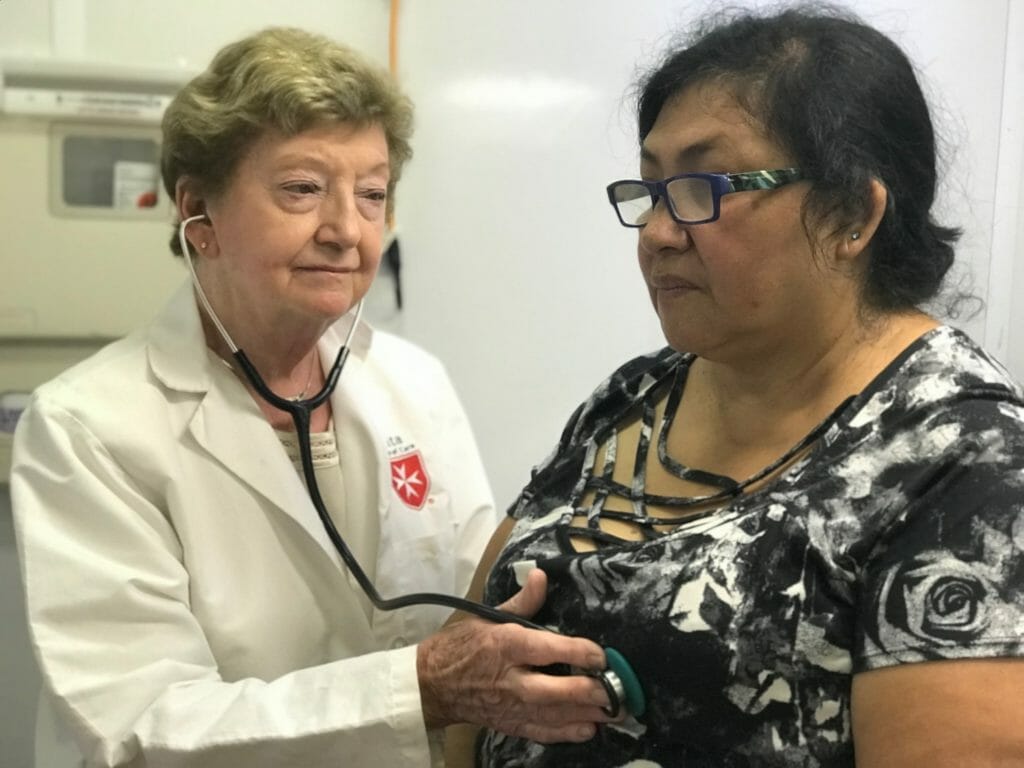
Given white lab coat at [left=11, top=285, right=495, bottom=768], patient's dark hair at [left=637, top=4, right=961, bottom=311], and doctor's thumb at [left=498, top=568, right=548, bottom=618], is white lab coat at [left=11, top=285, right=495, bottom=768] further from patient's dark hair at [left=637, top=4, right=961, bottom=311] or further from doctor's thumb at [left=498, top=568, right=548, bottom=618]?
patient's dark hair at [left=637, top=4, right=961, bottom=311]

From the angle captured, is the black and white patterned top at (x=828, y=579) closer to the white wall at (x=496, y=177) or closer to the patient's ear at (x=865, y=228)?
the patient's ear at (x=865, y=228)

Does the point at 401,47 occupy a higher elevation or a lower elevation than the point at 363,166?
higher

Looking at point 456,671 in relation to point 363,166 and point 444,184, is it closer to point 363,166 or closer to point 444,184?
point 363,166

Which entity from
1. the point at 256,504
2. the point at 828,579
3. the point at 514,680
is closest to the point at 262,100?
the point at 256,504

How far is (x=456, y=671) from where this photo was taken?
41.8 inches

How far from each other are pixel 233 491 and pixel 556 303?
825 mm

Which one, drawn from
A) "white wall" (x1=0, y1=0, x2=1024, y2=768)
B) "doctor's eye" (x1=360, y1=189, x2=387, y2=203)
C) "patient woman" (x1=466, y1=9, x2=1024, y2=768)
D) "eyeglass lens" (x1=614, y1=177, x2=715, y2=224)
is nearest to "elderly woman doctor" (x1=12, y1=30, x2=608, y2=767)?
"doctor's eye" (x1=360, y1=189, x2=387, y2=203)

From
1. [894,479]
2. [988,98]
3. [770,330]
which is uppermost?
[988,98]

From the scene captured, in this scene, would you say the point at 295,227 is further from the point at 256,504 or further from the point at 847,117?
the point at 847,117

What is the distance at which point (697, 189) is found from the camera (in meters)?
0.95

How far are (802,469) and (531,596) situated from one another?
0.30 metres

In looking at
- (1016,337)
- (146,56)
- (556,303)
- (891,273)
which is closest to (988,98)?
(1016,337)

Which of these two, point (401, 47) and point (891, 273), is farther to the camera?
point (401, 47)

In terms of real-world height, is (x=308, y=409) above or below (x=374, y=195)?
below
